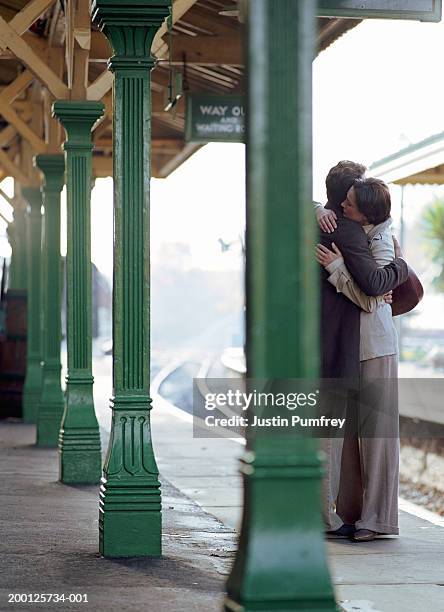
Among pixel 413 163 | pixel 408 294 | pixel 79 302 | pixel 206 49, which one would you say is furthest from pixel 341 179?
pixel 413 163

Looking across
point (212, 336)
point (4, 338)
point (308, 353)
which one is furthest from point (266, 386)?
point (212, 336)

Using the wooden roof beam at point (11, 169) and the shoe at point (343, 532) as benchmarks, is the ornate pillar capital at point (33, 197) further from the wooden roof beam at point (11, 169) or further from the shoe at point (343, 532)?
the shoe at point (343, 532)

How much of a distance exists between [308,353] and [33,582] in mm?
2493

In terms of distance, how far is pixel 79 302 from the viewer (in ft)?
29.1

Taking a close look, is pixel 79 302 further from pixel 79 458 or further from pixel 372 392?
pixel 372 392

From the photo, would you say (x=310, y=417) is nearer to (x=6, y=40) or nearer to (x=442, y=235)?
(x=6, y=40)

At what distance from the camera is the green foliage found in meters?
45.0

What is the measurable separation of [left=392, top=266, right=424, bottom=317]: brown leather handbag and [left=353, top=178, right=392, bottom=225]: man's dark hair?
1.15 feet

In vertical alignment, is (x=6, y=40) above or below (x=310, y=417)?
above

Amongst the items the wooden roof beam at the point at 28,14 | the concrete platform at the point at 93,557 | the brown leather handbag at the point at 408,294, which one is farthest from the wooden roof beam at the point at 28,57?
the brown leather handbag at the point at 408,294

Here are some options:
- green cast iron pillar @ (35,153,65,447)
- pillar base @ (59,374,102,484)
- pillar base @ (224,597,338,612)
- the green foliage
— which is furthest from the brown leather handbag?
the green foliage

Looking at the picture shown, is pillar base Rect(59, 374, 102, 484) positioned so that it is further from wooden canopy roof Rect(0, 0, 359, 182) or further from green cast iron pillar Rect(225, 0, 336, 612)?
green cast iron pillar Rect(225, 0, 336, 612)

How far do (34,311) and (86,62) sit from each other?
581 centimetres

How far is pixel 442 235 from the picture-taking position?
45.1 m
